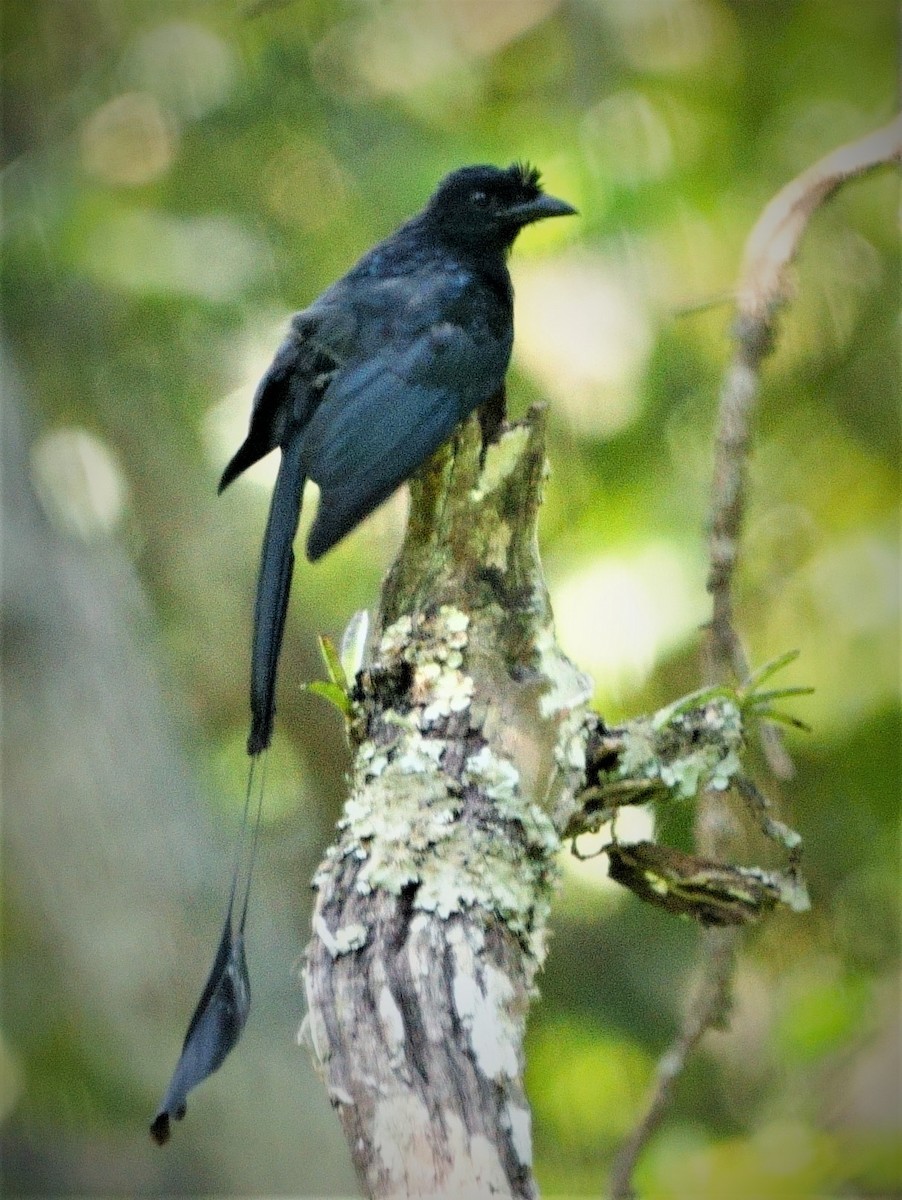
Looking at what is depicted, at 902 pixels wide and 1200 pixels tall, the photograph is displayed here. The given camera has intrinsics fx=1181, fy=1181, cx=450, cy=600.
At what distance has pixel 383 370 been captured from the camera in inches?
55.6

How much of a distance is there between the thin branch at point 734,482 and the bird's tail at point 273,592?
1.79 ft

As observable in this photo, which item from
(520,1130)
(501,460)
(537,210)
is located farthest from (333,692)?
(537,210)

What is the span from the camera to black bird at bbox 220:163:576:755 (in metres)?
1.31

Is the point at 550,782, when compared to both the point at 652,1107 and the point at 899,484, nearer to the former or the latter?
the point at 652,1107

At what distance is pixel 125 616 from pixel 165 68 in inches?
37.3

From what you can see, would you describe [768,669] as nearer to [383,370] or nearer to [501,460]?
[501,460]

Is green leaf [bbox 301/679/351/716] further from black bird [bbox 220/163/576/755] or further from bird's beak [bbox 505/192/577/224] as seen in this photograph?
bird's beak [bbox 505/192/577/224]

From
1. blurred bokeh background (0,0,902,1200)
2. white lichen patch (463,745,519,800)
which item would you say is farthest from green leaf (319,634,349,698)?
blurred bokeh background (0,0,902,1200)

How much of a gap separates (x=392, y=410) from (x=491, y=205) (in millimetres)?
451

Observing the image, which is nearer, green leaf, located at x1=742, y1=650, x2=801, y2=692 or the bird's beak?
green leaf, located at x1=742, y1=650, x2=801, y2=692

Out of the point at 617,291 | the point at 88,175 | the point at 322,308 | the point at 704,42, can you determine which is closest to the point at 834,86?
the point at 704,42

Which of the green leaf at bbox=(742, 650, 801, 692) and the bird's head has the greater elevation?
the bird's head

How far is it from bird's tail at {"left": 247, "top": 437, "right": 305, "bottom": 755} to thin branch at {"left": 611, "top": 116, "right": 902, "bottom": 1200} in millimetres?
545

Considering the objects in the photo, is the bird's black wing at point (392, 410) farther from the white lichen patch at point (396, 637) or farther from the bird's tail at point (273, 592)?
the white lichen patch at point (396, 637)
